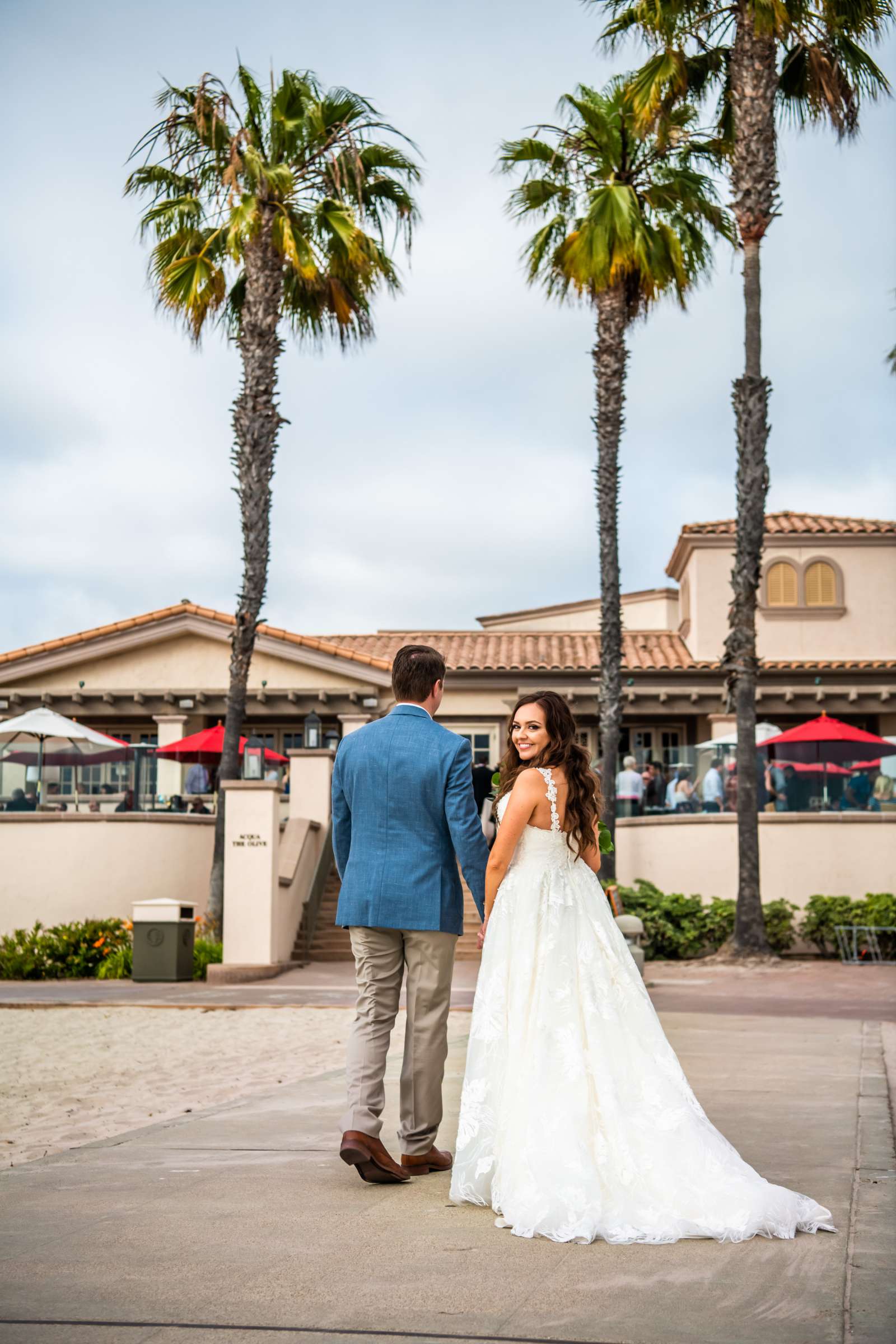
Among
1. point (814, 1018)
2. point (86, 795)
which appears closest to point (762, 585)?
point (86, 795)

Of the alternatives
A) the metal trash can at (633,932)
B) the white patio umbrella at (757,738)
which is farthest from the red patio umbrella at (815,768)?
the metal trash can at (633,932)

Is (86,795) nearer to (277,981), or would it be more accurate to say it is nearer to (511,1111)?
(277,981)

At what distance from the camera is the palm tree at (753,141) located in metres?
18.6

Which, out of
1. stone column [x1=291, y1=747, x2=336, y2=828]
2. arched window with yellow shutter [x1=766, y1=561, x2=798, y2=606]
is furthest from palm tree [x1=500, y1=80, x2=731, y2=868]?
arched window with yellow shutter [x1=766, y1=561, x2=798, y2=606]

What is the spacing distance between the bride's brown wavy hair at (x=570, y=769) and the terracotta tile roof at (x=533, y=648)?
21.6 meters

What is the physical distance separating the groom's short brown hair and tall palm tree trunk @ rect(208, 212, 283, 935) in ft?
46.0

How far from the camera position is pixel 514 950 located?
5.19 metres

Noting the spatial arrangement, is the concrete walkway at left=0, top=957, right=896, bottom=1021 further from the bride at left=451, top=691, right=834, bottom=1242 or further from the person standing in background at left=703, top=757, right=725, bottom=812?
the bride at left=451, top=691, right=834, bottom=1242

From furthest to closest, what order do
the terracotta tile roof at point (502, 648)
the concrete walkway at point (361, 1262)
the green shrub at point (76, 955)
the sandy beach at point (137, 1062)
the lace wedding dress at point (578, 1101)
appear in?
1. the terracotta tile roof at point (502, 648)
2. the green shrub at point (76, 955)
3. the sandy beach at point (137, 1062)
4. the lace wedding dress at point (578, 1101)
5. the concrete walkway at point (361, 1262)

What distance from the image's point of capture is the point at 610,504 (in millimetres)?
21500

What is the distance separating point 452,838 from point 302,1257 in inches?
69.2

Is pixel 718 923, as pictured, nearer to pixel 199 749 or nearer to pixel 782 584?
pixel 199 749

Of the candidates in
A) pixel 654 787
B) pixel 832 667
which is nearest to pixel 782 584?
pixel 832 667

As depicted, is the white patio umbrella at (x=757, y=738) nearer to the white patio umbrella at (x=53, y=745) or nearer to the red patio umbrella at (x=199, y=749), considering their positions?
the red patio umbrella at (x=199, y=749)
